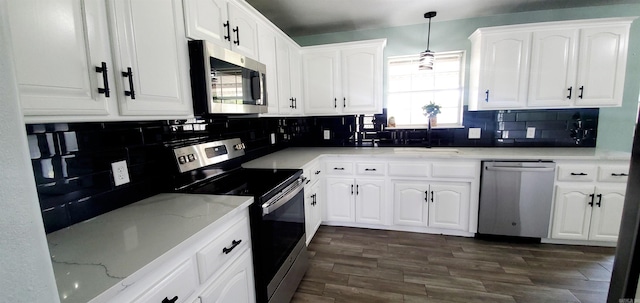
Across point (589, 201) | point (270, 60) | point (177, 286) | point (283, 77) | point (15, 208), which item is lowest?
point (589, 201)

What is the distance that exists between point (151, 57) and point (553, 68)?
11.1ft

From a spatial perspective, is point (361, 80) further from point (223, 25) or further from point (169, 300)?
point (169, 300)

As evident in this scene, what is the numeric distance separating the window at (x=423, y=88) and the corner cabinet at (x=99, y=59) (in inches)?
102

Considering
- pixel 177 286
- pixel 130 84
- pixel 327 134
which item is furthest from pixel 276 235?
pixel 327 134

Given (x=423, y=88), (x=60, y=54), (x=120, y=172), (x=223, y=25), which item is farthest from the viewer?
(x=423, y=88)

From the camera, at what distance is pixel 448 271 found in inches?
82.5

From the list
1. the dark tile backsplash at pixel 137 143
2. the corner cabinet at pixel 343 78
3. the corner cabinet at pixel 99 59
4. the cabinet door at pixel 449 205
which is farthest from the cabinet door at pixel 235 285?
the corner cabinet at pixel 343 78

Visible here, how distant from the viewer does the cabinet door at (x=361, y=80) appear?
2930 mm

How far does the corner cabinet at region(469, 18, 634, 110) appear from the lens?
7.92 ft

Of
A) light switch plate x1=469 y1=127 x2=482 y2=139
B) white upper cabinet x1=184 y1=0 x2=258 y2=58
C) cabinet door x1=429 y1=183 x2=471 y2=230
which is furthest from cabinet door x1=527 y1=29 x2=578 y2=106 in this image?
white upper cabinet x1=184 y1=0 x2=258 y2=58

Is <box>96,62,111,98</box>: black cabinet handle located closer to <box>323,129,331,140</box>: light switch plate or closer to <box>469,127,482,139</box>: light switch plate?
<box>323,129,331,140</box>: light switch plate

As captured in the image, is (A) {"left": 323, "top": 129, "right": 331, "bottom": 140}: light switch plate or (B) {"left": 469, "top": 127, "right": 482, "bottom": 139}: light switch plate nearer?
(B) {"left": 469, "top": 127, "right": 482, "bottom": 139}: light switch plate

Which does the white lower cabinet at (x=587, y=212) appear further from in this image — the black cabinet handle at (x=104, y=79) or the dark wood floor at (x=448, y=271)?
the black cabinet handle at (x=104, y=79)

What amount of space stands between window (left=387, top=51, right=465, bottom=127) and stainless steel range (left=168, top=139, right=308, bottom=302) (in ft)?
6.32
